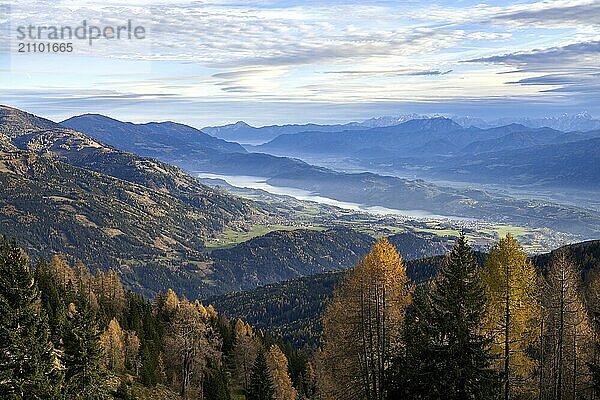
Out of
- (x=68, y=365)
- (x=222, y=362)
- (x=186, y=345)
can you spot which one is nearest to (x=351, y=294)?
(x=68, y=365)

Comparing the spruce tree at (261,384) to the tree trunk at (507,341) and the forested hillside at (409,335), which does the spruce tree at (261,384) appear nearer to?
the forested hillside at (409,335)

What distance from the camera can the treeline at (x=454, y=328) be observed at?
3319cm

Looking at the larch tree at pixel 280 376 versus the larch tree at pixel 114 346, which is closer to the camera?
the larch tree at pixel 114 346

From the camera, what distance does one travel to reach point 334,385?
49062 millimetres

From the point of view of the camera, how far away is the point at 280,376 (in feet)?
282

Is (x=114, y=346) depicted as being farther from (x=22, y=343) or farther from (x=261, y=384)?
(x=22, y=343)

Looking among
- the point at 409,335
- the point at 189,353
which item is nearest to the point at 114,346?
the point at 189,353

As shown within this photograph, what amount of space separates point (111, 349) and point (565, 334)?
52.4 metres

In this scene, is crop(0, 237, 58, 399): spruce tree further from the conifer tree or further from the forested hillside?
the conifer tree

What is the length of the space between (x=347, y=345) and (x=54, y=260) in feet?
289

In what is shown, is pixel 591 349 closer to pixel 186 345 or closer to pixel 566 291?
pixel 566 291

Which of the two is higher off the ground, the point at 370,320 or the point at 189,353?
the point at 370,320

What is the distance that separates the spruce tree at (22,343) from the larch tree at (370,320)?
21.5 metres

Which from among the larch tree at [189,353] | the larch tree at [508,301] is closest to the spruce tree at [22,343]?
the larch tree at [508,301]
